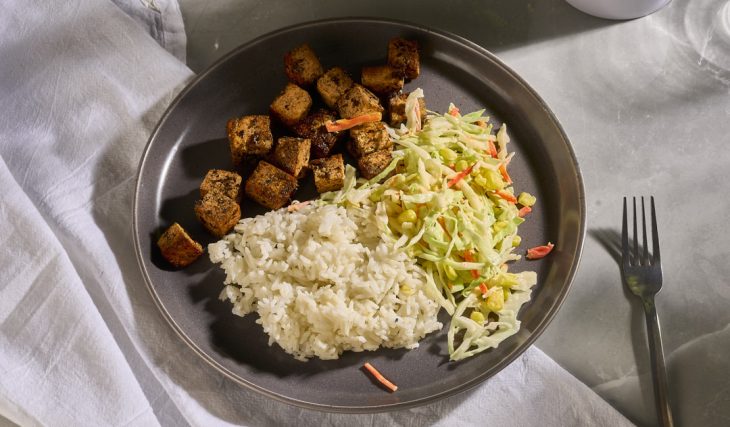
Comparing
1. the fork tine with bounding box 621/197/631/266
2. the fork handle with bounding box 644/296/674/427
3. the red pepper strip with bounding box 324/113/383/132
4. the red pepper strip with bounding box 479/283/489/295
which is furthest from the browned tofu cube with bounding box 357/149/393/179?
the fork handle with bounding box 644/296/674/427

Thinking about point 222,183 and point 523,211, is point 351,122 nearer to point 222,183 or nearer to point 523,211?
point 222,183

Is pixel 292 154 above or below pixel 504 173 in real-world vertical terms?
above

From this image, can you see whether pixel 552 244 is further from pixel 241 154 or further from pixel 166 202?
pixel 166 202

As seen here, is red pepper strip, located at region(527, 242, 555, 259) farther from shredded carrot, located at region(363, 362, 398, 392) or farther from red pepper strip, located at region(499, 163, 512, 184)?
shredded carrot, located at region(363, 362, 398, 392)

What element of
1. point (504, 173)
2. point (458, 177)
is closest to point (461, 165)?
point (458, 177)

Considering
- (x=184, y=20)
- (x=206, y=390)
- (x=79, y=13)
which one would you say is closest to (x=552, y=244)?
(x=206, y=390)
